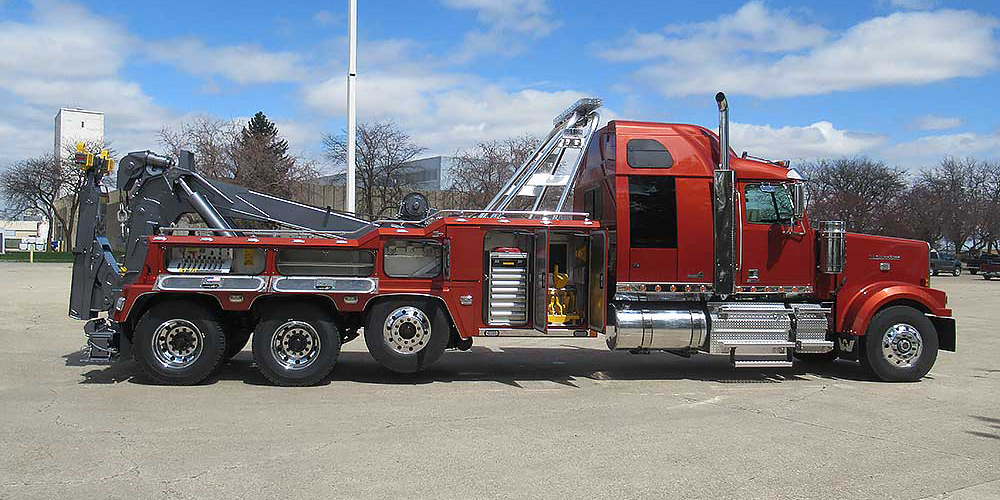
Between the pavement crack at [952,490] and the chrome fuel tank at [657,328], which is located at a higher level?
the chrome fuel tank at [657,328]

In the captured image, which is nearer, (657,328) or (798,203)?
(657,328)

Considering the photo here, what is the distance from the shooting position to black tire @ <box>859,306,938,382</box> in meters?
10.9

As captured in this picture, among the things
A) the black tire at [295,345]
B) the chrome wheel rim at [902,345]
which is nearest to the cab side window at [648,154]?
the chrome wheel rim at [902,345]

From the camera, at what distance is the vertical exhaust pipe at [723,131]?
10.6 m

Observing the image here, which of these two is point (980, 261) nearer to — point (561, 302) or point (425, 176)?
point (425, 176)

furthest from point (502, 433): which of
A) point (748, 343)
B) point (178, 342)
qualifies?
point (178, 342)

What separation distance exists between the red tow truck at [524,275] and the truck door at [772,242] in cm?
2

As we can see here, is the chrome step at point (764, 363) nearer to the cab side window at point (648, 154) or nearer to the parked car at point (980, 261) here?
the cab side window at point (648, 154)

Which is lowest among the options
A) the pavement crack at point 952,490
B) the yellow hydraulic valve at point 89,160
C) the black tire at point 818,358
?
the pavement crack at point 952,490

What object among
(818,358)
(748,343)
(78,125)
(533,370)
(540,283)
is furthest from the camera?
(78,125)

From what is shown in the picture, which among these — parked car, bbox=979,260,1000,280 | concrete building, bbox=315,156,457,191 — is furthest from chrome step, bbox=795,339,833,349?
parked car, bbox=979,260,1000,280

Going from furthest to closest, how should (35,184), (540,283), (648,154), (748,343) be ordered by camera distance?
(35,184) < (648,154) < (748,343) < (540,283)

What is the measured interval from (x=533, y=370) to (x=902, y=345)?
16.4 feet

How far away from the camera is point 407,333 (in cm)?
1017
